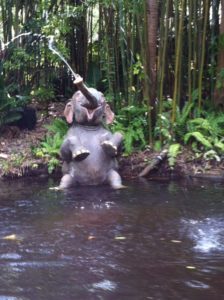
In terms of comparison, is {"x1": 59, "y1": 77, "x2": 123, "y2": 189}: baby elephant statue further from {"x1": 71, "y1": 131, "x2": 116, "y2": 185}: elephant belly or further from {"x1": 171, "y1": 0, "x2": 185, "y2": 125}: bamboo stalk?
{"x1": 171, "y1": 0, "x2": 185, "y2": 125}: bamboo stalk

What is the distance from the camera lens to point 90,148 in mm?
6543

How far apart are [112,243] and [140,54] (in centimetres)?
422

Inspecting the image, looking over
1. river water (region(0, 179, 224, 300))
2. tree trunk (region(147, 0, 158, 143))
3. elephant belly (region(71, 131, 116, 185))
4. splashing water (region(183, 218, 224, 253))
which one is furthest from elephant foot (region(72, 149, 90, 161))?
tree trunk (region(147, 0, 158, 143))

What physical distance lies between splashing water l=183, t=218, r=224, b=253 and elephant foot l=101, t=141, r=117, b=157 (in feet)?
4.84

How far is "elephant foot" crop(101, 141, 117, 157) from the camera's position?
6413 mm

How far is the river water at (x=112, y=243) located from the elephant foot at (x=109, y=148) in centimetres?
36

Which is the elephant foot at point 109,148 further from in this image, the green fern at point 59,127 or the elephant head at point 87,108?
the green fern at point 59,127

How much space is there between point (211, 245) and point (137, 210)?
1173 millimetres

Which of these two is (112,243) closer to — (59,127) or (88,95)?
(88,95)

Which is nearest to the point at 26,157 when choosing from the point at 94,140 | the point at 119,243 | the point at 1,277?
the point at 94,140

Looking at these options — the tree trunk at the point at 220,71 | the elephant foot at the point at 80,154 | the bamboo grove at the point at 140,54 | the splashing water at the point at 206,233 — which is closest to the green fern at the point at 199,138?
the bamboo grove at the point at 140,54

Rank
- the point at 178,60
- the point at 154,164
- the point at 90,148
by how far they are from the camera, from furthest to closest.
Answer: the point at 178,60 → the point at 154,164 → the point at 90,148

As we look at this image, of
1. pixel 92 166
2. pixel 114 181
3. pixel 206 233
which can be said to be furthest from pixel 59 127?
pixel 206 233

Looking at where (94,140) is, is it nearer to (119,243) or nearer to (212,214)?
(212,214)
